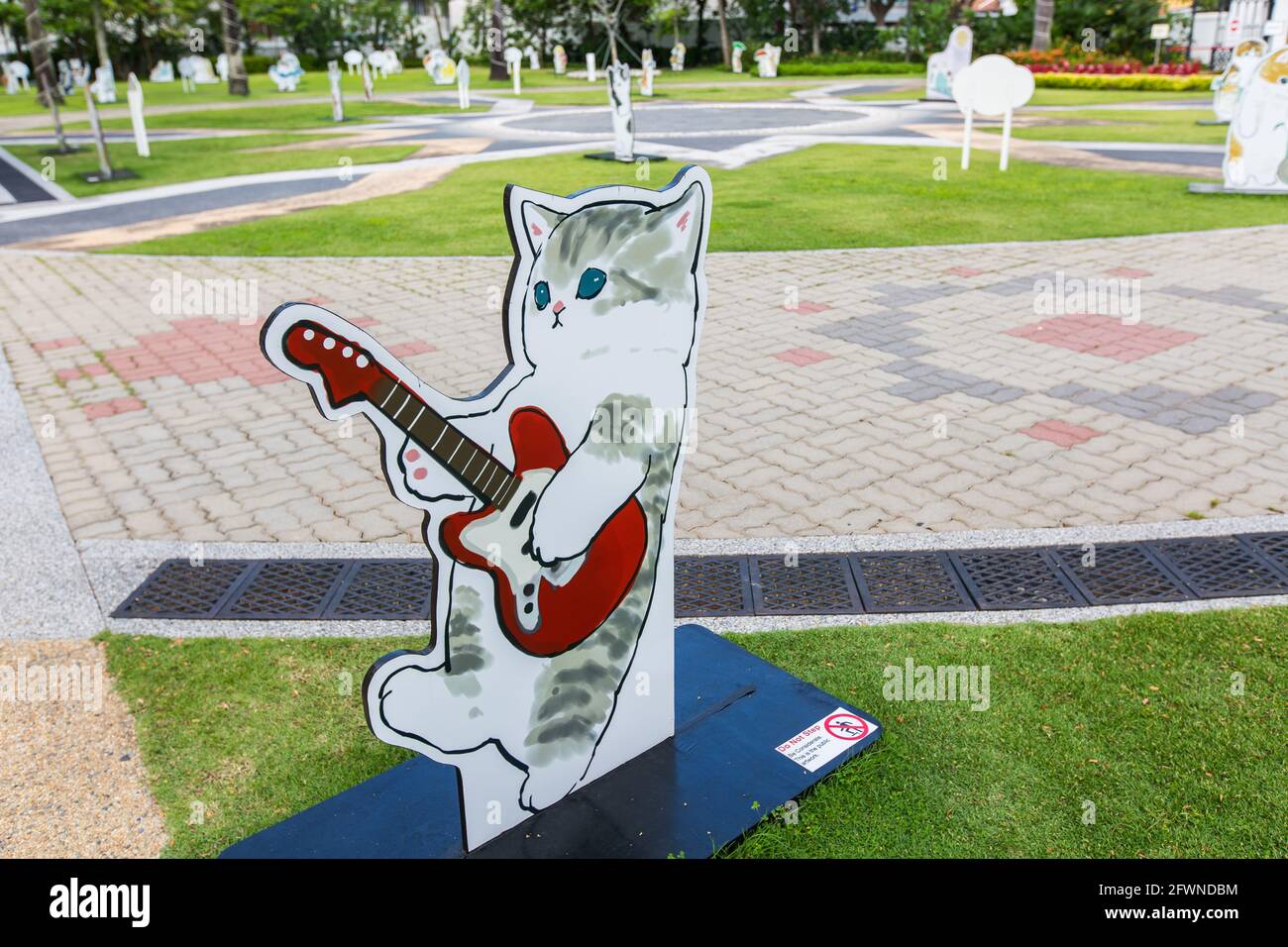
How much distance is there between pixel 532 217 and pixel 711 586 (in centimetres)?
245

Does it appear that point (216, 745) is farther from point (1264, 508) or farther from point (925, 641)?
point (1264, 508)

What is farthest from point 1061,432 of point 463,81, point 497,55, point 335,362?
point 497,55

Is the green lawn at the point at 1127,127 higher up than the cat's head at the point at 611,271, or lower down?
lower down

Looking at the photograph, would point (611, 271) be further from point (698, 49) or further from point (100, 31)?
point (698, 49)

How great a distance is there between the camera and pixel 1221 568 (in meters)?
4.75

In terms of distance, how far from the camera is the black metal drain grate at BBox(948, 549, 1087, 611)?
179 inches

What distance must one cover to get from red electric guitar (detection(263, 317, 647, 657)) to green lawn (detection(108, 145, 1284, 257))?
836 cm

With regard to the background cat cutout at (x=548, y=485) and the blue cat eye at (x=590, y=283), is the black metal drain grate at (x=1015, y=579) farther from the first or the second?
the blue cat eye at (x=590, y=283)

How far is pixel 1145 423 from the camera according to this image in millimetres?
6383

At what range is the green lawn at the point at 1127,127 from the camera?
63.9 ft

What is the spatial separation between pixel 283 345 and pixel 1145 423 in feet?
18.3

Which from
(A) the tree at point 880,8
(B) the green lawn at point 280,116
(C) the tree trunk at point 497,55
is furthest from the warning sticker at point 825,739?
(A) the tree at point 880,8

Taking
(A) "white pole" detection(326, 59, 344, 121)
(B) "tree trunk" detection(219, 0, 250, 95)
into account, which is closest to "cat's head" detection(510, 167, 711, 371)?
(A) "white pole" detection(326, 59, 344, 121)

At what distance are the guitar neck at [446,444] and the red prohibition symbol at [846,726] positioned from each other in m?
1.57
